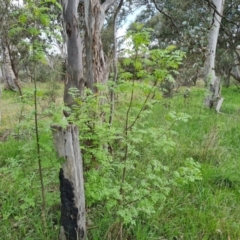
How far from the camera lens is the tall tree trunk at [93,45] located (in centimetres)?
316

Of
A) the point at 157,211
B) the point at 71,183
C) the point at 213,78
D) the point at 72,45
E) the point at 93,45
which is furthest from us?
the point at 213,78

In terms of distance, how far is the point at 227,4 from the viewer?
14164 mm

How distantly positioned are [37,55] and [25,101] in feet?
1.10

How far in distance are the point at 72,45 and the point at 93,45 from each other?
0.28m

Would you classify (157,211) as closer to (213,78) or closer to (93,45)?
(93,45)

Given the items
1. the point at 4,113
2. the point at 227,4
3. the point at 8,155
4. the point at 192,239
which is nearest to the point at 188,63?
the point at 227,4

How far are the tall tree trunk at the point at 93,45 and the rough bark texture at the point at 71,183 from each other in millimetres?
1398

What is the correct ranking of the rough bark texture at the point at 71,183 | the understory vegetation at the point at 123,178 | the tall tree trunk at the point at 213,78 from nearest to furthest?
the rough bark texture at the point at 71,183
the understory vegetation at the point at 123,178
the tall tree trunk at the point at 213,78

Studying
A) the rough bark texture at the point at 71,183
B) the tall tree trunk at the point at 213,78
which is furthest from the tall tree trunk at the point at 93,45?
the tall tree trunk at the point at 213,78

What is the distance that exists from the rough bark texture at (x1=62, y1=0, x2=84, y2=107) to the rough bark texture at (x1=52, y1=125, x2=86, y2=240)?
1372 millimetres

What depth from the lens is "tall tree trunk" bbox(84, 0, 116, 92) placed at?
316 centimetres

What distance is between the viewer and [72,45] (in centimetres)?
312

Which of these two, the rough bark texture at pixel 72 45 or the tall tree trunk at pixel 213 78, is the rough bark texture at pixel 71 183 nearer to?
the rough bark texture at pixel 72 45

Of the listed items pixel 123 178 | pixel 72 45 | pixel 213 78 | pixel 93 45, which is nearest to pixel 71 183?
pixel 123 178
